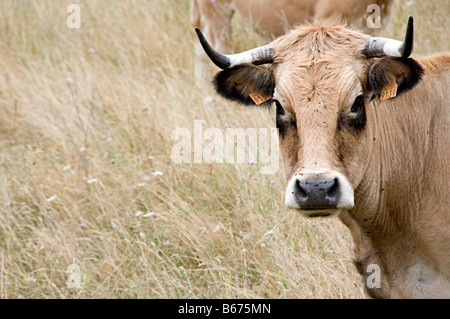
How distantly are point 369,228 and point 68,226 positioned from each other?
2.89 m

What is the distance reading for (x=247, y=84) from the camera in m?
4.26

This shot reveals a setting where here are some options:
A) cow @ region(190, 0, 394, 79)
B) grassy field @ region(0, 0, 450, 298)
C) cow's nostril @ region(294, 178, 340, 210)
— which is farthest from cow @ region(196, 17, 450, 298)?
cow @ region(190, 0, 394, 79)

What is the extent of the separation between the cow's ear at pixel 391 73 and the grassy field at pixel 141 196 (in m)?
1.55

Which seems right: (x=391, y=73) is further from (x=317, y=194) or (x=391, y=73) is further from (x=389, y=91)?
(x=317, y=194)

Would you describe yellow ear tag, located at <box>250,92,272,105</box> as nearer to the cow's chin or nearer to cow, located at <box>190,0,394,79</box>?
the cow's chin

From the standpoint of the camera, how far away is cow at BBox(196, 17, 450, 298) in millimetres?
3670

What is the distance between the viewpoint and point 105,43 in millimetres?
9406

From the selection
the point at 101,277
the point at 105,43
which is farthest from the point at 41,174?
the point at 105,43

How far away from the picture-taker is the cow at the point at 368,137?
3.67 m

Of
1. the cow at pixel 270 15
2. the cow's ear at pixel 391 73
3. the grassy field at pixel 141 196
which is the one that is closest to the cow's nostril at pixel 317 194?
the cow's ear at pixel 391 73

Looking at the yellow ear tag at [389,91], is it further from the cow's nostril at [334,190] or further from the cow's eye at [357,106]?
the cow's nostril at [334,190]

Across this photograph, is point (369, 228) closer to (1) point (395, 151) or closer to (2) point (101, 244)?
(1) point (395, 151)

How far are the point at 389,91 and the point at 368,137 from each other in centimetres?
31

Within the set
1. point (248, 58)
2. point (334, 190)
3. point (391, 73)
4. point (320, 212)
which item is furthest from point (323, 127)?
point (248, 58)
